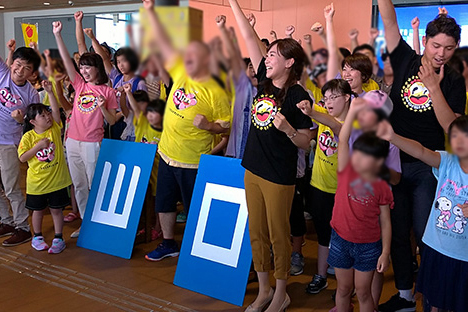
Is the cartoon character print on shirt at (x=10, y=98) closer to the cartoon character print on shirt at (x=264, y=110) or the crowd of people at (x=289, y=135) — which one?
the crowd of people at (x=289, y=135)

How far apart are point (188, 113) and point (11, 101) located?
151 cm

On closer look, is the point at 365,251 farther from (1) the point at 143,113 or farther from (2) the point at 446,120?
(1) the point at 143,113

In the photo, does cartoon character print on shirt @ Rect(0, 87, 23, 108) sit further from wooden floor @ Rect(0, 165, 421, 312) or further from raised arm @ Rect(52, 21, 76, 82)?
raised arm @ Rect(52, 21, 76, 82)

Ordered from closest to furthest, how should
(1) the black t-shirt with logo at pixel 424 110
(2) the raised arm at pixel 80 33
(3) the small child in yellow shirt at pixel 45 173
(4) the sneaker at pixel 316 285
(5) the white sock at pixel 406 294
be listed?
1. (2) the raised arm at pixel 80 33
2. (1) the black t-shirt with logo at pixel 424 110
3. (5) the white sock at pixel 406 294
4. (4) the sneaker at pixel 316 285
5. (3) the small child in yellow shirt at pixel 45 173

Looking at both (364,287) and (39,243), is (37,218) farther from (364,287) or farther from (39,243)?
(364,287)

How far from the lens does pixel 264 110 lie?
1566 millimetres

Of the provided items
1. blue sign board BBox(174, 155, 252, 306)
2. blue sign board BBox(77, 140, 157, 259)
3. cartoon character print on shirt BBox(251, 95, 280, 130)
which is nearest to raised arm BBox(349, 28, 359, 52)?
cartoon character print on shirt BBox(251, 95, 280, 130)

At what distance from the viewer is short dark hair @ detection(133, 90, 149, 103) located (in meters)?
0.71

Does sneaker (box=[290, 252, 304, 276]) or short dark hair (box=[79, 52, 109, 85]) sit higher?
short dark hair (box=[79, 52, 109, 85])

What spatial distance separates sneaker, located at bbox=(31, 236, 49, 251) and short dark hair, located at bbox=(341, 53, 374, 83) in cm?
260

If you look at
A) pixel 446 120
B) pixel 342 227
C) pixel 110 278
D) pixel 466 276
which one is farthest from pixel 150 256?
pixel 446 120

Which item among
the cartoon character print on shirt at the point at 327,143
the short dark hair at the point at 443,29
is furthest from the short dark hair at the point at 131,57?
the cartoon character print on shirt at the point at 327,143

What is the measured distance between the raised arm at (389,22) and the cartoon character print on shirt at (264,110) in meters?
0.79

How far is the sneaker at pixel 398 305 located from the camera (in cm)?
212
